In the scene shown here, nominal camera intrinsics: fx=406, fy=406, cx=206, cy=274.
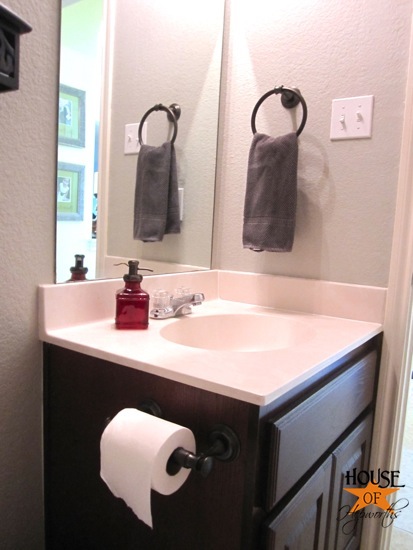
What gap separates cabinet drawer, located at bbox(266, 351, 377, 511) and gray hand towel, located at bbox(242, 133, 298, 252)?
0.39 metres

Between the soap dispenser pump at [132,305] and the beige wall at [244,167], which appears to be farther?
the soap dispenser pump at [132,305]

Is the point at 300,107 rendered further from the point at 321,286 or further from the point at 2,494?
the point at 2,494

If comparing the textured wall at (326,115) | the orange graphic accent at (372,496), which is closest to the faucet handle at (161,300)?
the textured wall at (326,115)

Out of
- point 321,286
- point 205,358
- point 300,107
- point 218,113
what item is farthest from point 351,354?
point 218,113

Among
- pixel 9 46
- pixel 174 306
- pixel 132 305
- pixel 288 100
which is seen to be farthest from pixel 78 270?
pixel 288 100

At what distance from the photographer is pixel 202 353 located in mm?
727

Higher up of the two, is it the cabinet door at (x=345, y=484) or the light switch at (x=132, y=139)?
the light switch at (x=132, y=139)

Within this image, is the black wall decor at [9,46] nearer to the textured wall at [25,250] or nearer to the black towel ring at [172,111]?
the textured wall at [25,250]

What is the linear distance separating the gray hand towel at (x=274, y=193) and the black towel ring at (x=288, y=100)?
0.05 m

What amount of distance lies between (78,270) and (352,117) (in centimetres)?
81

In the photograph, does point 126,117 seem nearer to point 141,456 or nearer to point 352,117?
point 352,117

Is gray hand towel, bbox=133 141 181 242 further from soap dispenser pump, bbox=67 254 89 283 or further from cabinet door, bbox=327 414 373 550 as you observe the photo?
cabinet door, bbox=327 414 373 550

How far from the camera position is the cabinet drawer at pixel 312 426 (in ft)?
2.00

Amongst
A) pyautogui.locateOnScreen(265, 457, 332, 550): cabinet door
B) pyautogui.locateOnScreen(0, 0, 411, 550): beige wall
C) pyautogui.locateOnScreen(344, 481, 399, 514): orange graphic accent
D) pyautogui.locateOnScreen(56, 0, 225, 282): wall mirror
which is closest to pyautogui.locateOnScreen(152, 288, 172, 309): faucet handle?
pyautogui.locateOnScreen(56, 0, 225, 282): wall mirror
